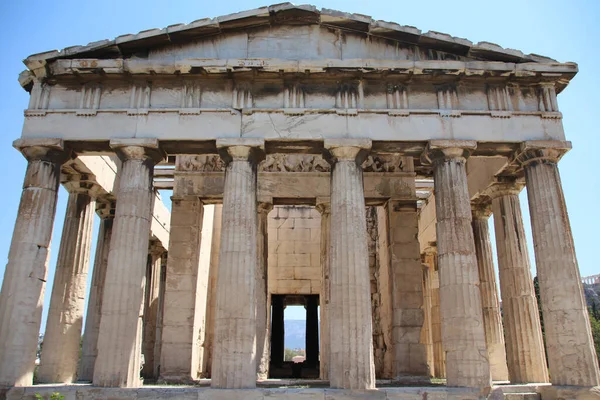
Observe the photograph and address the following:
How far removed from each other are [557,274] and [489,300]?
5.99m

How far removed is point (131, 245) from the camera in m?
16.3

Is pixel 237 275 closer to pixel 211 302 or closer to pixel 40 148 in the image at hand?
pixel 40 148

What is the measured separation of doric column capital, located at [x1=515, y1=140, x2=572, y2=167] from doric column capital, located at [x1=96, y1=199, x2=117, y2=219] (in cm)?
1567

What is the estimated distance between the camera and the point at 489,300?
22.0 m

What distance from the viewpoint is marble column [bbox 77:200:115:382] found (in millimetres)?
21062

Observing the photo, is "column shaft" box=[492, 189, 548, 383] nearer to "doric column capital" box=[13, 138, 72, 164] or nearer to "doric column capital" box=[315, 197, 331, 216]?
"doric column capital" box=[315, 197, 331, 216]

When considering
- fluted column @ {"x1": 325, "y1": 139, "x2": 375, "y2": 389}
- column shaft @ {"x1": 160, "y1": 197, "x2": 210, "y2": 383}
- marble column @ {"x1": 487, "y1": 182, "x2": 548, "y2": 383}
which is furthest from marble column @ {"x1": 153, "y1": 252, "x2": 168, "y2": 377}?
marble column @ {"x1": 487, "y1": 182, "x2": 548, "y2": 383}

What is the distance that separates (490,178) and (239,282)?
10.6m

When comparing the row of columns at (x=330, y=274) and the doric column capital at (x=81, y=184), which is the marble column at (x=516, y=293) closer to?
the row of columns at (x=330, y=274)

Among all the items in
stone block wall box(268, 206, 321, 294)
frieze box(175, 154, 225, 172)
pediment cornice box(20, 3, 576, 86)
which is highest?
pediment cornice box(20, 3, 576, 86)

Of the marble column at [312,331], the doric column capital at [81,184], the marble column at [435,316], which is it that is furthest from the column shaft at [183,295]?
the marble column at [435,316]

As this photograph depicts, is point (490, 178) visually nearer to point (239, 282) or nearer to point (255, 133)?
point (255, 133)

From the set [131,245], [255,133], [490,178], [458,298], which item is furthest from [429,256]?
[131,245]

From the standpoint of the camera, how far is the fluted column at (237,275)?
15148 mm
